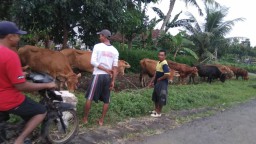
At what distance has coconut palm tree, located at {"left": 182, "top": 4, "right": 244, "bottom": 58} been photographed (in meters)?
29.7

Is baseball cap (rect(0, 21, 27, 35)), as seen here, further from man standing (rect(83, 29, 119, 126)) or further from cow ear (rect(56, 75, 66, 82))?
cow ear (rect(56, 75, 66, 82))

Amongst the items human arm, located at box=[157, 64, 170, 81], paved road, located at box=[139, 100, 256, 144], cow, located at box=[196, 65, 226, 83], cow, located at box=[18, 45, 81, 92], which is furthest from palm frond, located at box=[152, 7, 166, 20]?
human arm, located at box=[157, 64, 170, 81]

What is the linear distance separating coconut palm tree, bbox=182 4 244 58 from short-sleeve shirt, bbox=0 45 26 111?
25556 millimetres

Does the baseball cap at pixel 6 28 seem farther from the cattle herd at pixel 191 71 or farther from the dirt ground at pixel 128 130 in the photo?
the cattle herd at pixel 191 71

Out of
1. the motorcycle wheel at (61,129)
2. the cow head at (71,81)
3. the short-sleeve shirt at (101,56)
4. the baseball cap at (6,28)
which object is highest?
the baseball cap at (6,28)

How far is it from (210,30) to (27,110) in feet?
91.9

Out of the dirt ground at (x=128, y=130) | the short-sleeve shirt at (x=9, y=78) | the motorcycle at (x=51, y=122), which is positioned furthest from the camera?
the dirt ground at (x=128, y=130)

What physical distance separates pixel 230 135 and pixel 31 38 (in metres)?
9.26

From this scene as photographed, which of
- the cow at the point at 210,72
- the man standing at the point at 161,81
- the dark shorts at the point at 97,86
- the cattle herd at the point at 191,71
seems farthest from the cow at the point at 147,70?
the dark shorts at the point at 97,86

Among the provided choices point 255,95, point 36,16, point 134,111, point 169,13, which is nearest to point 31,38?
point 36,16

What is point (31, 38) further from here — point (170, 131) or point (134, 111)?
point (170, 131)

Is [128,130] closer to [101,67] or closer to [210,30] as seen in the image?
[101,67]

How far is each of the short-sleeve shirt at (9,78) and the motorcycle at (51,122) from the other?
0.25 metres

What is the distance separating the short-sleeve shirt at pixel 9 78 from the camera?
441 centimetres
